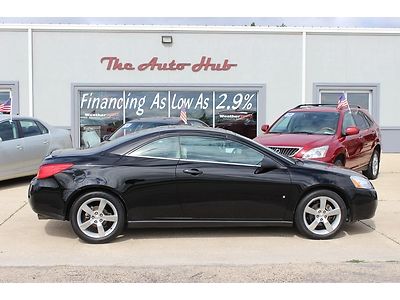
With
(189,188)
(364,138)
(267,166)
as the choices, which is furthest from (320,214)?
(364,138)

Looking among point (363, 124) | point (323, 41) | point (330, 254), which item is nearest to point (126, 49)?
point (323, 41)

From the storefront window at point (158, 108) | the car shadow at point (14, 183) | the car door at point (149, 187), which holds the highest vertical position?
the storefront window at point (158, 108)

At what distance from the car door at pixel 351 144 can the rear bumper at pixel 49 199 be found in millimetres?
5907

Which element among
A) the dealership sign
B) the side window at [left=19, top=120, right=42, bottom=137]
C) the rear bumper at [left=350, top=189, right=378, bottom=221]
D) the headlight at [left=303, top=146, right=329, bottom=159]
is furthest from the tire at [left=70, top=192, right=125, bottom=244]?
the dealership sign

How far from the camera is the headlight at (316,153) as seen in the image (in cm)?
911

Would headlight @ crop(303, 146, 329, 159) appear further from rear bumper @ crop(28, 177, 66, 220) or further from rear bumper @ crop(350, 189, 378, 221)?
rear bumper @ crop(28, 177, 66, 220)

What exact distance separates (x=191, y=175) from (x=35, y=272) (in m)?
2.13

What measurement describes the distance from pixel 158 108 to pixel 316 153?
926cm

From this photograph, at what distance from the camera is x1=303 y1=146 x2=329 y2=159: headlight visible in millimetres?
9108

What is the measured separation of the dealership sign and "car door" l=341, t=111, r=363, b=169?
740 cm

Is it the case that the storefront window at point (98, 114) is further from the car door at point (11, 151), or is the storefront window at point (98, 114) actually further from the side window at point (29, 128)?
the car door at point (11, 151)

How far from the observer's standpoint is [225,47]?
17656 mm

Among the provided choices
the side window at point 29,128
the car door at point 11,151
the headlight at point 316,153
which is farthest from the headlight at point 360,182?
the side window at point 29,128

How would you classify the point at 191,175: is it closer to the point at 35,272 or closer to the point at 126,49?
the point at 35,272
